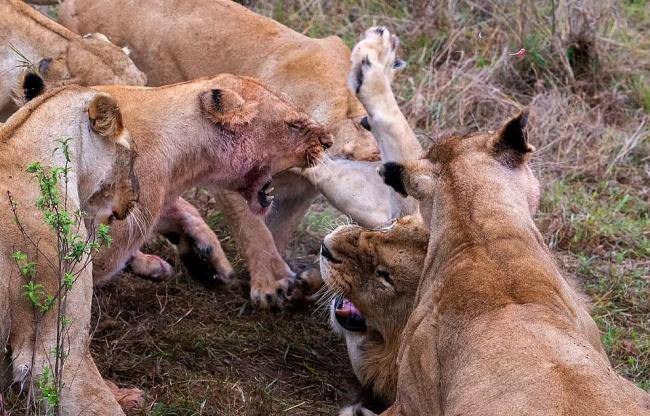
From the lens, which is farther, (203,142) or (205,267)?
(205,267)

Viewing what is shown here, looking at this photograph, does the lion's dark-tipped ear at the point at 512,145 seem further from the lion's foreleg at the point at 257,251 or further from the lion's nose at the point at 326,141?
the lion's foreleg at the point at 257,251

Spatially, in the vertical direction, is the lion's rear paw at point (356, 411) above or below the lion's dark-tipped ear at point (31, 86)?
below

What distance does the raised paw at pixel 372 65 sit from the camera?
211 inches

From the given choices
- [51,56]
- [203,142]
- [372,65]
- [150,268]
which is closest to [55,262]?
[203,142]

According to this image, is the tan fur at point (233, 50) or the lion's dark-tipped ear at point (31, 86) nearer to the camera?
the lion's dark-tipped ear at point (31, 86)

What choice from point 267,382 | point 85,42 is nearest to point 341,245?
point 267,382

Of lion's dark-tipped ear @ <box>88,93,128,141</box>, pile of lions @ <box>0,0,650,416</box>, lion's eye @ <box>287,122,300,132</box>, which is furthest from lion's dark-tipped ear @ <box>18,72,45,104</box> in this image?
lion's eye @ <box>287,122,300,132</box>

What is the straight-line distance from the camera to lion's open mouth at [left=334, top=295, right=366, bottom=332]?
470 centimetres

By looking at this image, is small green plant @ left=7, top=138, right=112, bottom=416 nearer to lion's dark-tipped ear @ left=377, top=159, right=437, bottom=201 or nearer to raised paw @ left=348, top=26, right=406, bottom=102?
lion's dark-tipped ear @ left=377, top=159, right=437, bottom=201

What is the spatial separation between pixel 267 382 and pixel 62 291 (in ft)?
4.66

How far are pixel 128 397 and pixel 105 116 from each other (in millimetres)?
1085

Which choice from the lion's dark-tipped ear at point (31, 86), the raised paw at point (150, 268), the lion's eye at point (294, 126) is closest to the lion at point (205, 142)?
the lion's eye at point (294, 126)

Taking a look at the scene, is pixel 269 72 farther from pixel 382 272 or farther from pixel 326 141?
pixel 382 272

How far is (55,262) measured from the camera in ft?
12.6
